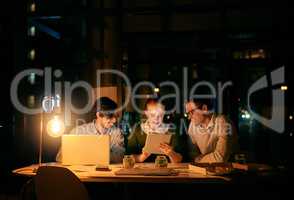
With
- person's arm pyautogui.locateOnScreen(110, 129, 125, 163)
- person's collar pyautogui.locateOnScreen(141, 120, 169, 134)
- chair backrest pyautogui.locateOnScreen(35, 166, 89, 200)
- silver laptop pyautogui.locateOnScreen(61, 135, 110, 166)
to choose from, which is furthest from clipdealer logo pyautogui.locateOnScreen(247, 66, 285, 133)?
chair backrest pyautogui.locateOnScreen(35, 166, 89, 200)

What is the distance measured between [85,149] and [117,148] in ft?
2.31

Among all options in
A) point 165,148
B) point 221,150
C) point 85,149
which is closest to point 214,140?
point 221,150

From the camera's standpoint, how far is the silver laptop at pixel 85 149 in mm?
3854

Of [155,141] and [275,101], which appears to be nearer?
[155,141]

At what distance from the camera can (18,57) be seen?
243 inches

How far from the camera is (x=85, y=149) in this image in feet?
12.8

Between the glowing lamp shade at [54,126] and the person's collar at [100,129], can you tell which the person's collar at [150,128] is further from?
the glowing lamp shade at [54,126]

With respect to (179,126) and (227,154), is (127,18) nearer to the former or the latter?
(179,126)

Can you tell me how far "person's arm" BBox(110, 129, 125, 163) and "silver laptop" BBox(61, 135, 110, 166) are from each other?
0.51 metres

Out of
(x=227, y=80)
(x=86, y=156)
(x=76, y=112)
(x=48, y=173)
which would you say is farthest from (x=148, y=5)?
(x=48, y=173)

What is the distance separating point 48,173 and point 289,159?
4.04m

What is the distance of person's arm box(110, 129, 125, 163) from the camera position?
4457 millimetres

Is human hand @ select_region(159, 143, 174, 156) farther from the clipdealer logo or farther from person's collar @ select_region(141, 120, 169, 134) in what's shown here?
the clipdealer logo

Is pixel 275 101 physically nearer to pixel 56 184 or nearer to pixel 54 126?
pixel 54 126
